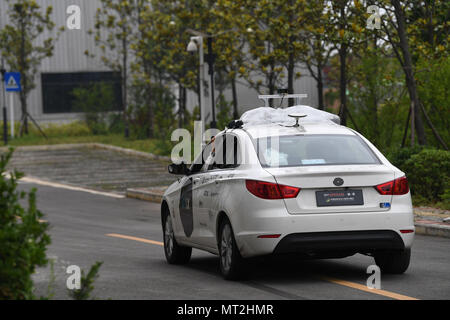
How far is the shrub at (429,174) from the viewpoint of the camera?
18.2 meters

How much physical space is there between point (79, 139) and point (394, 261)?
3566 centimetres

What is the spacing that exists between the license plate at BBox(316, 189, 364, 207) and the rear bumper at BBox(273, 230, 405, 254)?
279 mm

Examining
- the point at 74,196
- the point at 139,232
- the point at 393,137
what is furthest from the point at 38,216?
the point at 74,196

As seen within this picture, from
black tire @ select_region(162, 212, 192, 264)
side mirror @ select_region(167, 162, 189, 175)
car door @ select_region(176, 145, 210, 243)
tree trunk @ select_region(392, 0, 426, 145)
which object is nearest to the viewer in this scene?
car door @ select_region(176, 145, 210, 243)

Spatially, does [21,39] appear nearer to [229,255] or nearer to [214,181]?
[214,181]

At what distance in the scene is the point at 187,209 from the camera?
466 inches

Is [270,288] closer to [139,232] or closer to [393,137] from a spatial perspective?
[139,232]

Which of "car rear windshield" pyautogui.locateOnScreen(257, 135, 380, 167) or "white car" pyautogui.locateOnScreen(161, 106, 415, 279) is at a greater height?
"car rear windshield" pyautogui.locateOnScreen(257, 135, 380, 167)

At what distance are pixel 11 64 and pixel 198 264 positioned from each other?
37391 mm

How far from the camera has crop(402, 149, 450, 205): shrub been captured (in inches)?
719

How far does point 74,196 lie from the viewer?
26.0 m

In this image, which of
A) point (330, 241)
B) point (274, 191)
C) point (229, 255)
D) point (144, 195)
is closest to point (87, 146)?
point (144, 195)

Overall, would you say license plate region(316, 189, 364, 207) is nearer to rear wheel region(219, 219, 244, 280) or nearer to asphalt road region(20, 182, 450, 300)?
asphalt road region(20, 182, 450, 300)

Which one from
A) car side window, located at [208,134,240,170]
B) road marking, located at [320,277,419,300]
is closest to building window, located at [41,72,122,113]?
car side window, located at [208,134,240,170]
